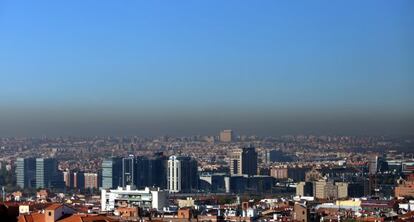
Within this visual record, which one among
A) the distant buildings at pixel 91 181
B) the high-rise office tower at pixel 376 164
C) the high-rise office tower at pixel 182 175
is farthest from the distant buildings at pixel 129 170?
the high-rise office tower at pixel 376 164

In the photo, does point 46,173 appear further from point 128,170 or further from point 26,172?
point 128,170

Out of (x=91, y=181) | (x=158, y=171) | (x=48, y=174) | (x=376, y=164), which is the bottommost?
(x=91, y=181)

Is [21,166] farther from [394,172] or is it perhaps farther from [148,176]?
[394,172]

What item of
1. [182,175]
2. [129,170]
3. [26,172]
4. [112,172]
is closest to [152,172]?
[129,170]

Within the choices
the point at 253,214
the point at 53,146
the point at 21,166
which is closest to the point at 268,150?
the point at 53,146

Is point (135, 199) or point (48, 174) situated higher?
point (135, 199)

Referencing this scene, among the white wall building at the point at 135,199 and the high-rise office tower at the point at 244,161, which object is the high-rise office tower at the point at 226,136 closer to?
the high-rise office tower at the point at 244,161
